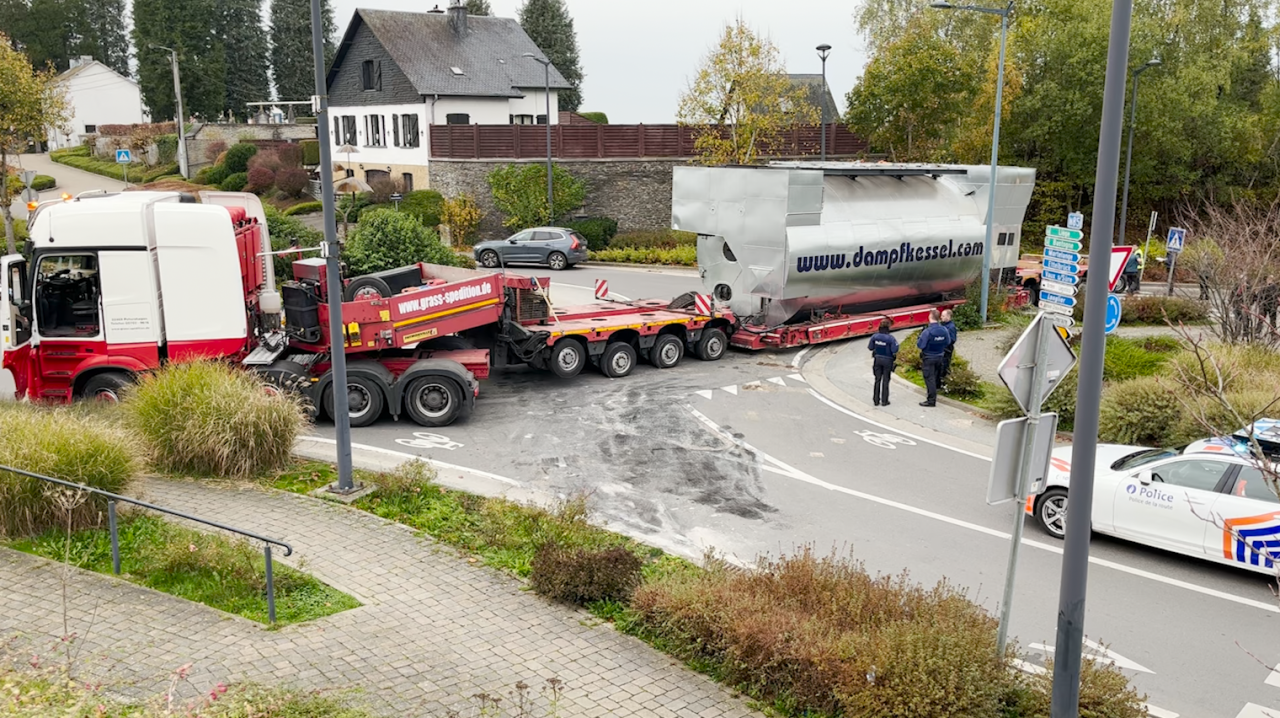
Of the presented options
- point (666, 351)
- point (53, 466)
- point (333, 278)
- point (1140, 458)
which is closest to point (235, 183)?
point (666, 351)

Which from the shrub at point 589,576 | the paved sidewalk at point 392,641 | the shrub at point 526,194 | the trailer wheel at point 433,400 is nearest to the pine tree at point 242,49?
the shrub at point 526,194

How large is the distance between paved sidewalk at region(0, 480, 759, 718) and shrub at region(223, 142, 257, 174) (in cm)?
4553

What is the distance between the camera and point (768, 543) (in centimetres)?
1102

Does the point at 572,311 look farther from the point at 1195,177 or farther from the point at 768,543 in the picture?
the point at 1195,177

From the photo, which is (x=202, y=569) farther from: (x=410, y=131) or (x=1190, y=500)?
(x=410, y=131)

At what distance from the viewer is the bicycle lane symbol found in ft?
46.9

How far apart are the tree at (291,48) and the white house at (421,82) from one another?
96.3 feet

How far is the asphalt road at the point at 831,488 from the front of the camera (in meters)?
8.99

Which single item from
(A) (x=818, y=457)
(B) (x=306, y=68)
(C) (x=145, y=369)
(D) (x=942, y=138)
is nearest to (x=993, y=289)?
(A) (x=818, y=457)

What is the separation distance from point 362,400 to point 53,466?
5.34m

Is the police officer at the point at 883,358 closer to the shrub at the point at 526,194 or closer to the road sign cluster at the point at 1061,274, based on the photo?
the road sign cluster at the point at 1061,274

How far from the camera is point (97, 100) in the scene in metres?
74.8

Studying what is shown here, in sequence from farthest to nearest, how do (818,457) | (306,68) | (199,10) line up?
(306,68), (199,10), (818,457)

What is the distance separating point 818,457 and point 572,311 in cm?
674
